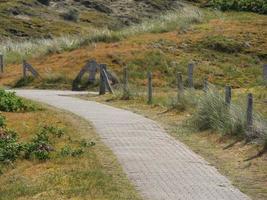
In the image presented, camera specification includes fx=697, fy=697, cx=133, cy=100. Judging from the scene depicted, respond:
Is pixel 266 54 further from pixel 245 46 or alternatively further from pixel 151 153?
pixel 151 153

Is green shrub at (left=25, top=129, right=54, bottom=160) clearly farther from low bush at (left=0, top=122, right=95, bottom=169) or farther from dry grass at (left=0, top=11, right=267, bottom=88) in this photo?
dry grass at (left=0, top=11, right=267, bottom=88)

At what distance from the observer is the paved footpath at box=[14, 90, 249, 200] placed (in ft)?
32.9

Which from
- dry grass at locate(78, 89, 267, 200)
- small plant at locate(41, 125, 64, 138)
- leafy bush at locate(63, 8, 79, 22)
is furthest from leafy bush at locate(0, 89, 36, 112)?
leafy bush at locate(63, 8, 79, 22)

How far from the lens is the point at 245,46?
34.8 m

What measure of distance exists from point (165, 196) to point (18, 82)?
74.2ft

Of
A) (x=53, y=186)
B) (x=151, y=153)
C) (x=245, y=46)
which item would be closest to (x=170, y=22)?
(x=245, y=46)

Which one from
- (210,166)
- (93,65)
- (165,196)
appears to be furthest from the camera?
(93,65)

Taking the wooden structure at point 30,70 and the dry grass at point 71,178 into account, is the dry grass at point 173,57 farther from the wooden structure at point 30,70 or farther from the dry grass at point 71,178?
the dry grass at point 71,178

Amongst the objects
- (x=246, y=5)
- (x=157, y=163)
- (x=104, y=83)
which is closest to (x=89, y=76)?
(x=104, y=83)

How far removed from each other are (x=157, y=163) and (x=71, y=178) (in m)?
1.76

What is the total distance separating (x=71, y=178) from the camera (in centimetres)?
1091

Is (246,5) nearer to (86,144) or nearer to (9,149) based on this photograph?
(86,144)

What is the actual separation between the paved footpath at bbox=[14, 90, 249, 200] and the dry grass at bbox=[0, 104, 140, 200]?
9.6 inches

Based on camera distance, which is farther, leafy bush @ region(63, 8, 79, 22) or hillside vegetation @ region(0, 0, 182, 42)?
leafy bush @ region(63, 8, 79, 22)
